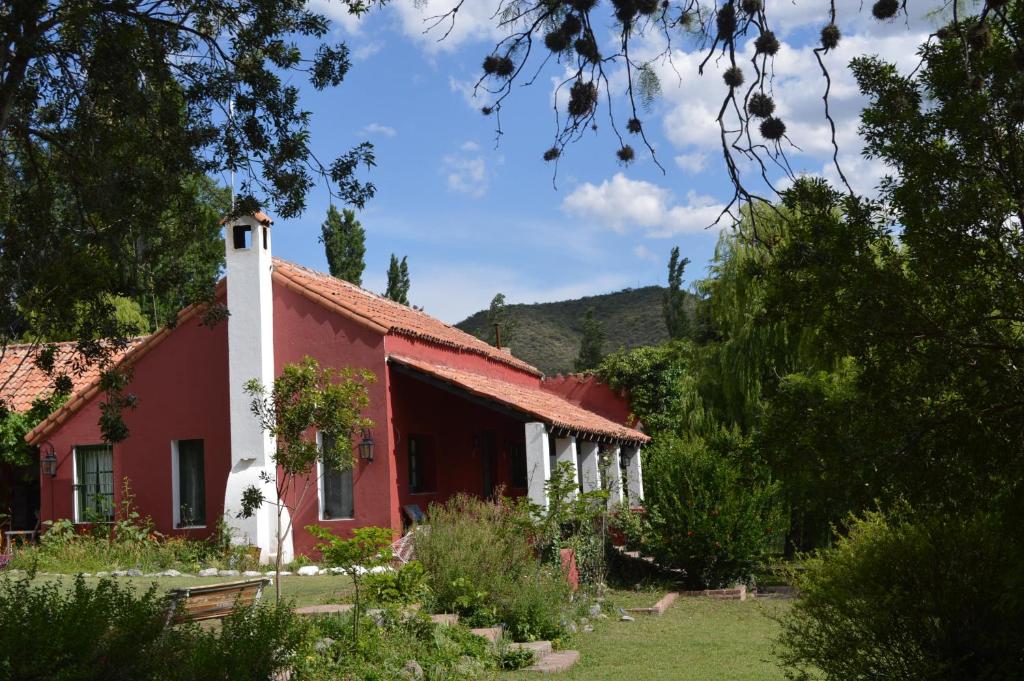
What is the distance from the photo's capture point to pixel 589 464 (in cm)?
2020

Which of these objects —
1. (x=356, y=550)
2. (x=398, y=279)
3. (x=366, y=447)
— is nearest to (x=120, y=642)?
(x=356, y=550)

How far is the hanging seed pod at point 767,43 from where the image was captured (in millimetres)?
5438

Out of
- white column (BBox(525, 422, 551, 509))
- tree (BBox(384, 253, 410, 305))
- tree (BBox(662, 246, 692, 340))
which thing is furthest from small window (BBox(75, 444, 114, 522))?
tree (BBox(662, 246, 692, 340))

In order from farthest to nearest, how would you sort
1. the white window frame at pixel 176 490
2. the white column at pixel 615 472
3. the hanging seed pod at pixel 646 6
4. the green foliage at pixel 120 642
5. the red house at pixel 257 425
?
1. the white column at pixel 615 472
2. the white window frame at pixel 176 490
3. the red house at pixel 257 425
4. the green foliage at pixel 120 642
5. the hanging seed pod at pixel 646 6

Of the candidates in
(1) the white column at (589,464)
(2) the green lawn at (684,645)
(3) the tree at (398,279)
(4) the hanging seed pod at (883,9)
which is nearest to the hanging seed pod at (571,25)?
(4) the hanging seed pod at (883,9)

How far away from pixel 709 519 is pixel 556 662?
6.97 metres

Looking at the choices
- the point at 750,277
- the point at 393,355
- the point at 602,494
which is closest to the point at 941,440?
the point at 750,277

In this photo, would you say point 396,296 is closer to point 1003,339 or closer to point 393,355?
point 393,355

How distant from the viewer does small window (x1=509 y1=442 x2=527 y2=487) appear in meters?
22.1

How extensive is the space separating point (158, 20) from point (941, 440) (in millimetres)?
7157

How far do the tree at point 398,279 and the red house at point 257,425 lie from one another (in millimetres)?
15864

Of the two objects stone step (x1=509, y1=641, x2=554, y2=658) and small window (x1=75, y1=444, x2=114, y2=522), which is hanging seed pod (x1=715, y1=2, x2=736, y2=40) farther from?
small window (x1=75, y1=444, x2=114, y2=522)

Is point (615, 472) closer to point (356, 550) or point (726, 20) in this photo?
point (356, 550)

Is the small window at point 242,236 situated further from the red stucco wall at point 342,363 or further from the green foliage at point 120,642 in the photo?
the green foliage at point 120,642
